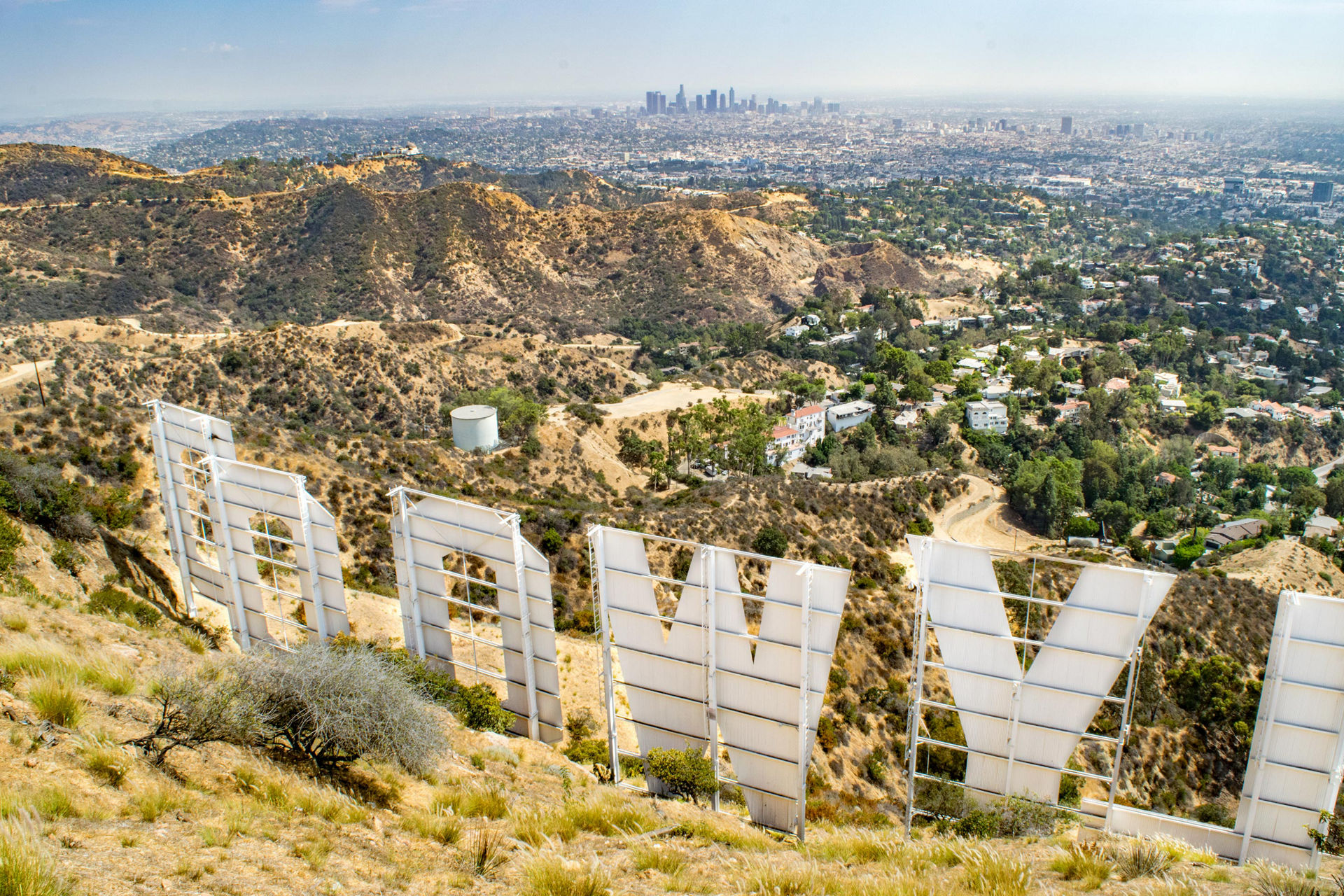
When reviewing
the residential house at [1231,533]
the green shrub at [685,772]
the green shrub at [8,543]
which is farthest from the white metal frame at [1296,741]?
the residential house at [1231,533]

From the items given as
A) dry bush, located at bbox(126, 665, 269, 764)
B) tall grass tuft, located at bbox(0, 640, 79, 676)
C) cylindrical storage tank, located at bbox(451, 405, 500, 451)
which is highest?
tall grass tuft, located at bbox(0, 640, 79, 676)

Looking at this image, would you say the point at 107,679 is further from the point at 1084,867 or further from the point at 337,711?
the point at 1084,867

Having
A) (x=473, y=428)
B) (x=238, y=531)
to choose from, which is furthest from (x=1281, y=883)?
(x=473, y=428)

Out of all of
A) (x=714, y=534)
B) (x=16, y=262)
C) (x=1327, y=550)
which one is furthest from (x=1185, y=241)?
(x=16, y=262)

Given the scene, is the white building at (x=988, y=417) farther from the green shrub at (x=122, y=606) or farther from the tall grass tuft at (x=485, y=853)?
the tall grass tuft at (x=485, y=853)

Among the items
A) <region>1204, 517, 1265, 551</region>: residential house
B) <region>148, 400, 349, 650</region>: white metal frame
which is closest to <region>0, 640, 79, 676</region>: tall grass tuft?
<region>148, 400, 349, 650</region>: white metal frame

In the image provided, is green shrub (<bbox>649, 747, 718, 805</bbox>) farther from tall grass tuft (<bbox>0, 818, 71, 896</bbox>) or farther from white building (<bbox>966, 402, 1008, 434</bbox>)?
white building (<bbox>966, 402, 1008, 434</bbox>)
